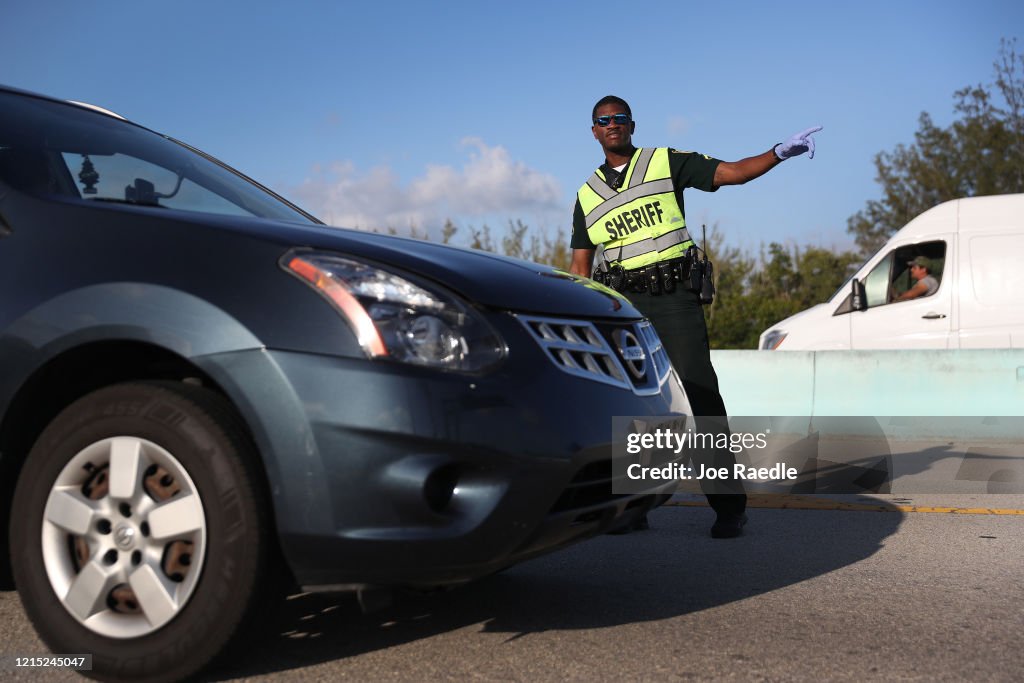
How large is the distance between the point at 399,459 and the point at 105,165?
1.69 m

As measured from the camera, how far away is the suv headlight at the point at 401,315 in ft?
9.00

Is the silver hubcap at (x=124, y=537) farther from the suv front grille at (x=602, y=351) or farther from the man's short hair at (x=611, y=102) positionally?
the man's short hair at (x=611, y=102)

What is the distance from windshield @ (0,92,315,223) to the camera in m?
3.38

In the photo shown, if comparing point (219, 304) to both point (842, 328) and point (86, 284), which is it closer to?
point (86, 284)

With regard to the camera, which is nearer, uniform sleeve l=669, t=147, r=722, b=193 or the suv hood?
the suv hood

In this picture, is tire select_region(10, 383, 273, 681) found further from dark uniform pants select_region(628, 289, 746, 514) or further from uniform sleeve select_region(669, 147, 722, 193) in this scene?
uniform sleeve select_region(669, 147, 722, 193)

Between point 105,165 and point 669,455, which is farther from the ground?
point 105,165

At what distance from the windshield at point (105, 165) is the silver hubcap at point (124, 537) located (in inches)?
32.3

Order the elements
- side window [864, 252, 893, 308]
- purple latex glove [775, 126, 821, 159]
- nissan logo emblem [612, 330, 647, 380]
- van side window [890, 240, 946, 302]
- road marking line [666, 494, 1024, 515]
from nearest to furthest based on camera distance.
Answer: nissan logo emblem [612, 330, 647, 380]
purple latex glove [775, 126, 821, 159]
road marking line [666, 494, 1024, 515]
van side window [890, 240, 946, 302]
side window [864, 252, 893, 308]

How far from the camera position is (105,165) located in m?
3.69

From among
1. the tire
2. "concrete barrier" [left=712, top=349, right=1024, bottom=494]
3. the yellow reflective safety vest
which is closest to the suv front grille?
the tire

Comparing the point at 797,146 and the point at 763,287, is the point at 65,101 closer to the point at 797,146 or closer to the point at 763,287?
the point at 797,146

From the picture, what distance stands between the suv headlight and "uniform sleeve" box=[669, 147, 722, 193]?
9.35 feet

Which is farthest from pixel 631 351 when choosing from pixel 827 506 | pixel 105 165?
pixel 827 506
